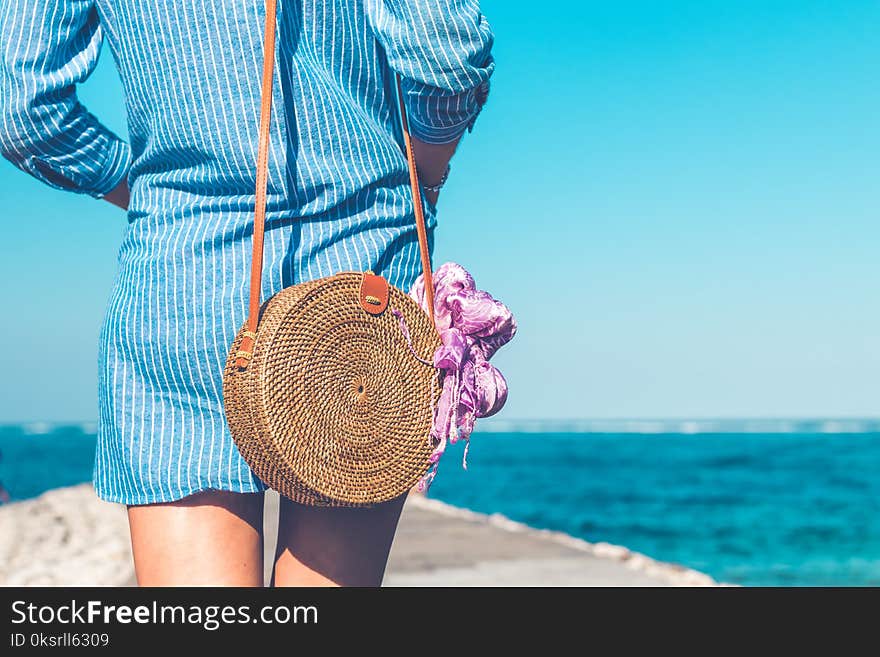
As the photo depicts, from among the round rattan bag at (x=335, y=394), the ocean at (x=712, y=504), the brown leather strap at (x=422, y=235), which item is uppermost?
the ocean at (x=712, y=504)

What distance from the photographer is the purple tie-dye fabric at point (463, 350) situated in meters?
1.44

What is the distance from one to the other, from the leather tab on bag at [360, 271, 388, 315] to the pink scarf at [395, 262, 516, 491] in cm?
6

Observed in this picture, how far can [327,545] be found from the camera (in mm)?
1405

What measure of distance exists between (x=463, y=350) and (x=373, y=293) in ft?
0.57

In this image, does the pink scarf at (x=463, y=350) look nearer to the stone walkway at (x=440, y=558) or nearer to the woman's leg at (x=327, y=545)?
the woman's leg at (x=327, y=545)

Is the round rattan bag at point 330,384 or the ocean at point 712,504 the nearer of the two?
the round rattan bag at point 330,384

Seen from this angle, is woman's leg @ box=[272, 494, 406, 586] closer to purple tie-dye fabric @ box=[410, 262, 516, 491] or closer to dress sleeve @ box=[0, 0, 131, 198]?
purple tie-dye fabric @ box=[410, 262, 516, 491]

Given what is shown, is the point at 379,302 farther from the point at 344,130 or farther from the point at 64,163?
the point at 64,163

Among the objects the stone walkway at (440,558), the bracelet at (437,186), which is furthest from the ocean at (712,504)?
the bracelet at (437,186)

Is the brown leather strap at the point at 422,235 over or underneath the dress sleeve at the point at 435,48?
underneath

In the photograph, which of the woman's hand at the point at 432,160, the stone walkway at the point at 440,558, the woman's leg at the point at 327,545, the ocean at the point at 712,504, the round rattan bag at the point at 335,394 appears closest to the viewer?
the round rattan bag at the point at 335,394

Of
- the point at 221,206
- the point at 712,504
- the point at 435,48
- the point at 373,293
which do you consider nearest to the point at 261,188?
the point at 221,206
